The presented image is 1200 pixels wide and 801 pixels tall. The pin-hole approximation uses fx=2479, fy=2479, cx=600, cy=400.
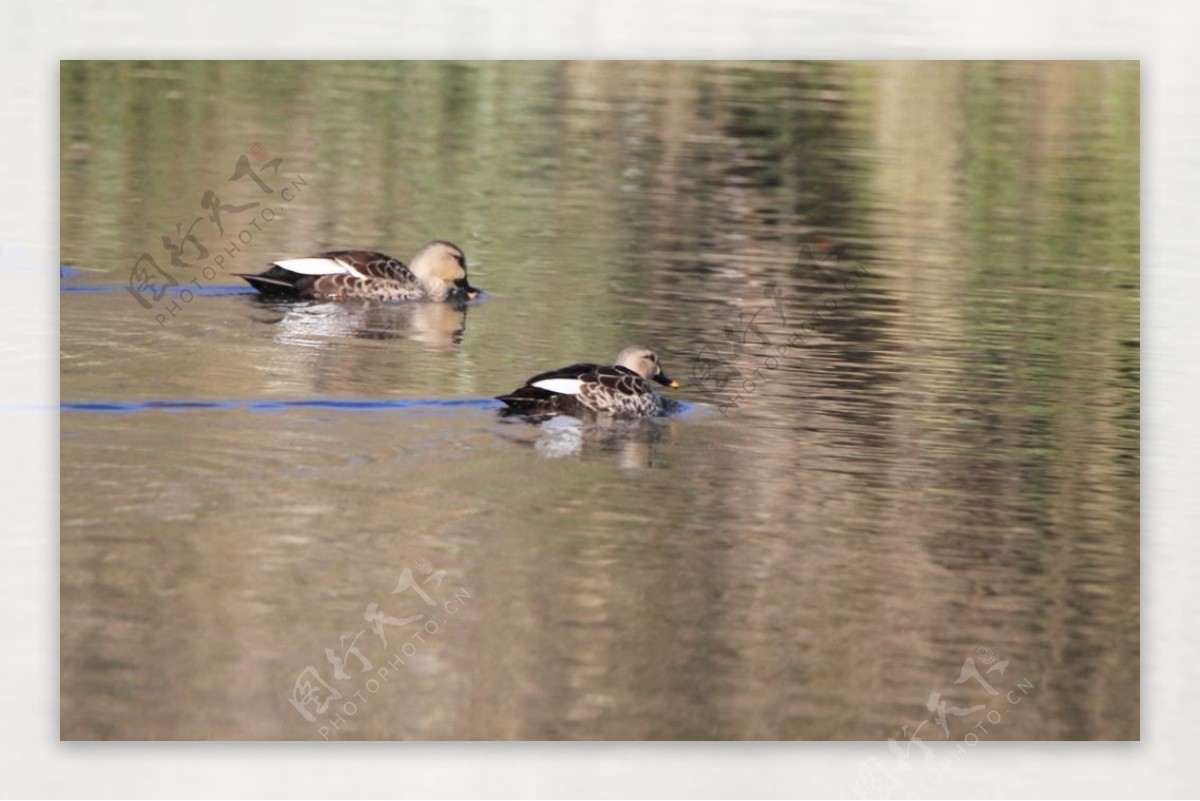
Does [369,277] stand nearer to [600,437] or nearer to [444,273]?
[444,273]

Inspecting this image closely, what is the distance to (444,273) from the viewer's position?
41.7 feet

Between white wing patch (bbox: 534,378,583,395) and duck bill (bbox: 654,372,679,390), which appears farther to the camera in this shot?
duck bill (bbox: 654,372,679,390)

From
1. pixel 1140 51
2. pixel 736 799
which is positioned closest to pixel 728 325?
pixel 1140 51

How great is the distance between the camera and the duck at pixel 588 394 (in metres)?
10.3

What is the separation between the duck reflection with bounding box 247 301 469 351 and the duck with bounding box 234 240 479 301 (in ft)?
0.22

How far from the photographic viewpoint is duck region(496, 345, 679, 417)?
33.9 ft

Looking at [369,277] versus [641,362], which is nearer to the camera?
[641,362]

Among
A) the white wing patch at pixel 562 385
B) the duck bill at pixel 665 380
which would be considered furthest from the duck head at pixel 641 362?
the white wing patch at pixel 562 385

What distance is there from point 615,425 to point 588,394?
0.18 meters

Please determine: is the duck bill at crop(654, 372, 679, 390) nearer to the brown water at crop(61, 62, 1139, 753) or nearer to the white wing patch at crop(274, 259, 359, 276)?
the brown water at crop(61, 62, 1139, 753)

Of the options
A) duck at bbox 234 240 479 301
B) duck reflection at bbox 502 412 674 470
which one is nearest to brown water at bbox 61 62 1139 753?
duck reflection at bbox 502 412 674 470

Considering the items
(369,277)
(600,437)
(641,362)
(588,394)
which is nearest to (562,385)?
(588,394)

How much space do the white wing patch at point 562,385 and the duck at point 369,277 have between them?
2.31 metres

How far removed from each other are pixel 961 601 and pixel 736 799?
1139mm
